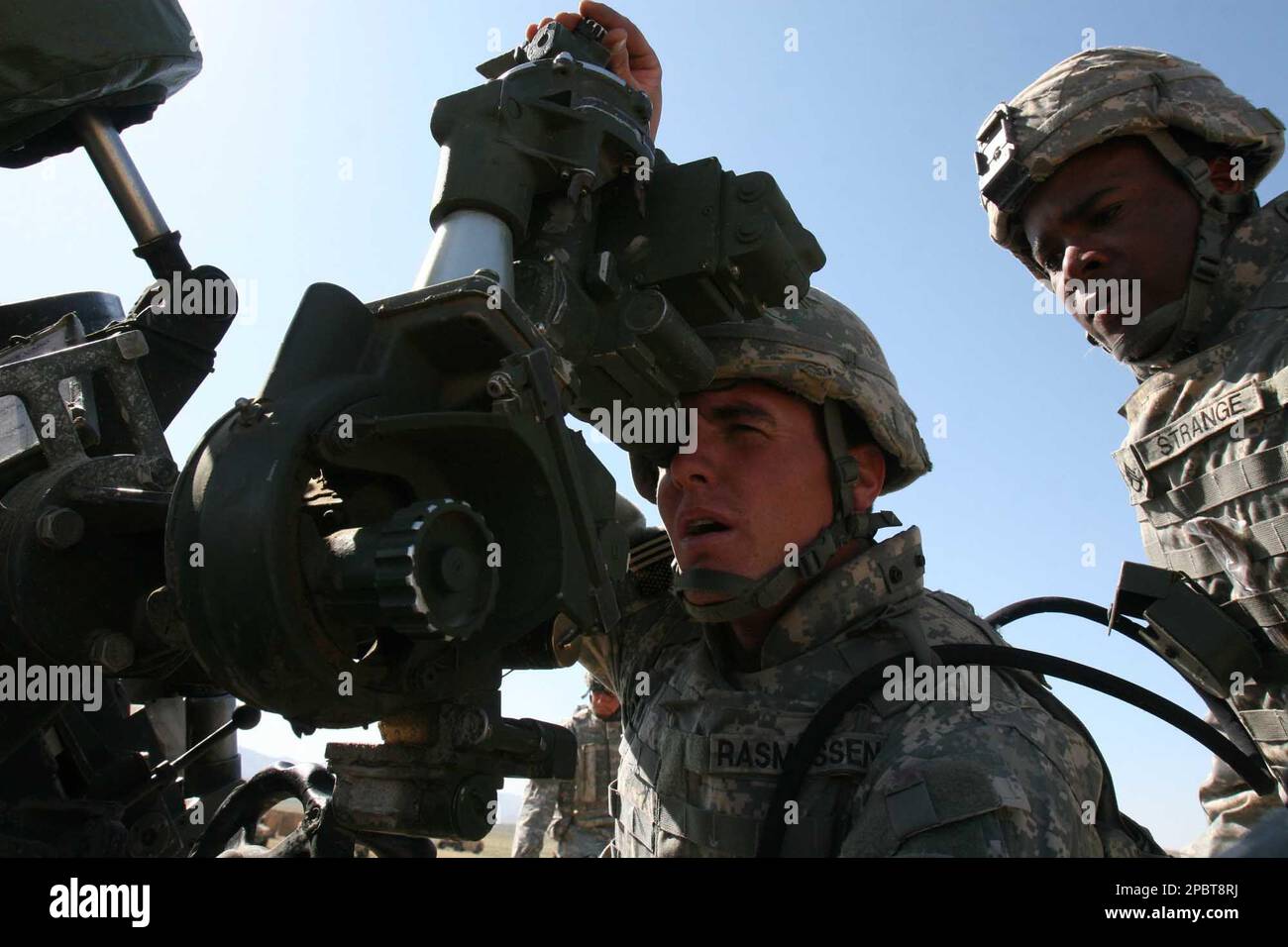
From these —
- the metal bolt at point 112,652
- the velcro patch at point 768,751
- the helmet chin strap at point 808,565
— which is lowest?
the velcro patch at point 768,751

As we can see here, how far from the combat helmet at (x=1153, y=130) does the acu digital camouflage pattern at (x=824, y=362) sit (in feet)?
4.45

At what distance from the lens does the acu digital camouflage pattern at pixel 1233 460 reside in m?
3.66

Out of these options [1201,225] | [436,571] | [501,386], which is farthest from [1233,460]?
[436,571]

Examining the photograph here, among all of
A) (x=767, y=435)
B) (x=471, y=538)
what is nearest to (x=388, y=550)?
(x=471, y=538)

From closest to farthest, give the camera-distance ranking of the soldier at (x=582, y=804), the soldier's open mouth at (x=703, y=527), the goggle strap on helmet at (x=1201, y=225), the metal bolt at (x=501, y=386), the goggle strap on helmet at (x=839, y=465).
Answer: the metal bolt at (x=501, y=386), the soldier's open mouth at (x=703, y=527), the goggle strap on helmet at (x=839, y=465), the goggle strap on helmet at (x=1201, y=225), the soldier at (x=582, y=804)

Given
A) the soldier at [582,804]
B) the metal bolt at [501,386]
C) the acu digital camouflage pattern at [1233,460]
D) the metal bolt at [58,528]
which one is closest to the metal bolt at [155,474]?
the metal bolt at [58,528]

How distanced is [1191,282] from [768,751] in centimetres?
287

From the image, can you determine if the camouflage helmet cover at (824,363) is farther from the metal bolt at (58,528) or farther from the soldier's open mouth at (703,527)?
the metal bolt at (58,528)

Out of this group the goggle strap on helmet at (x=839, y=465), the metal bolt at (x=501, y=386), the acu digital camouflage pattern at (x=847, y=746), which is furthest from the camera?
the goggle strap on helmet at (x=839, y=465)

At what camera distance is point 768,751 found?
9.43 ft

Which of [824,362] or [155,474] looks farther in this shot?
[824,362]

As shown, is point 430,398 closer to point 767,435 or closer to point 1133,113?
point 767,435

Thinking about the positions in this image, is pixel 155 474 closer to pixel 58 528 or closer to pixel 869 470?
pixel 58 528

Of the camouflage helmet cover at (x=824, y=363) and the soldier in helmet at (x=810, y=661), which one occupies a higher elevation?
the camouflage helmet cover at (x=824, y=363)
